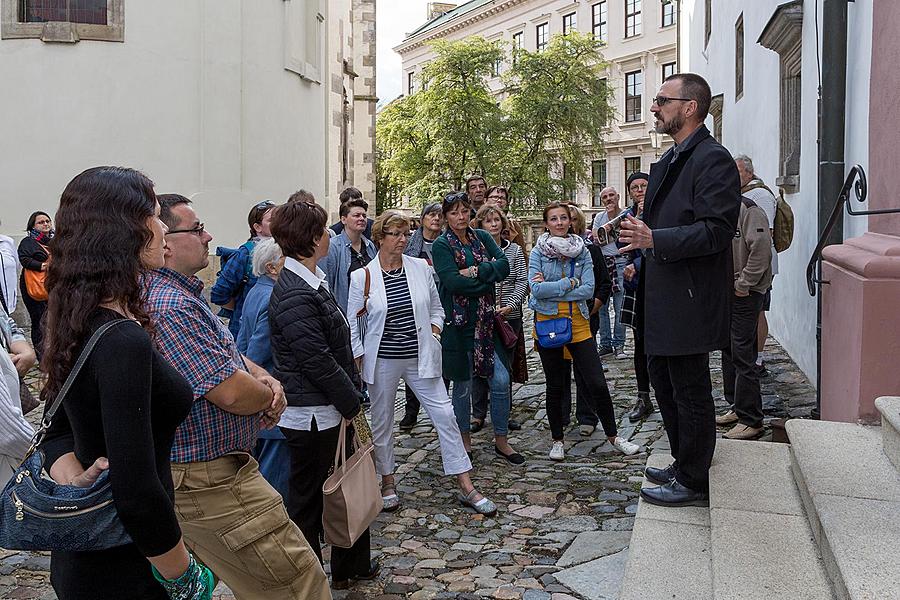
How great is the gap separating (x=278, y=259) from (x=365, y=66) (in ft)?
100

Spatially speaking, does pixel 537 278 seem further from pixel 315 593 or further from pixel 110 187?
pixel 110 187

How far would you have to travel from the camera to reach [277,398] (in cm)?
309

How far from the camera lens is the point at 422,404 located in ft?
18.8

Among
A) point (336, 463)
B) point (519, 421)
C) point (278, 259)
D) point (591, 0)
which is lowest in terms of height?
point (519, 421)

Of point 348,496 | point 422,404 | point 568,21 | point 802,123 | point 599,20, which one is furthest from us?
point 568,21

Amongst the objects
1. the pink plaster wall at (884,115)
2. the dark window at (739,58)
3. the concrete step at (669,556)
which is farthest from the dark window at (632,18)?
the concrete step at (669,556)

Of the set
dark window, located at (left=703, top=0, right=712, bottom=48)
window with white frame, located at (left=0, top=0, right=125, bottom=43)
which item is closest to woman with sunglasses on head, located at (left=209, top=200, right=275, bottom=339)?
window with white frame, located at (left=0, top=0, right=125, bottom=43)

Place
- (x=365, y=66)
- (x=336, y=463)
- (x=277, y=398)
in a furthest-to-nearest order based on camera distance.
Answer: (x=365, y=66) < (x=336, y=463) < (x=277, y=398)

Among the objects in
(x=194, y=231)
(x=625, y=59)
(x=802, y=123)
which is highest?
(x=625, y=59)

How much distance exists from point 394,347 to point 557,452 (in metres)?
1.67

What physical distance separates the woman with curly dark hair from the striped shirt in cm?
337

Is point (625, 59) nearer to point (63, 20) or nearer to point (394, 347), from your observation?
point (63, 20)

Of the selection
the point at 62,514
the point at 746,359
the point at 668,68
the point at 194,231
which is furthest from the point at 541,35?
the point at 62,514

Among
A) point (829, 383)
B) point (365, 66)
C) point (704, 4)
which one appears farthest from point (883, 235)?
point (365, 66)
